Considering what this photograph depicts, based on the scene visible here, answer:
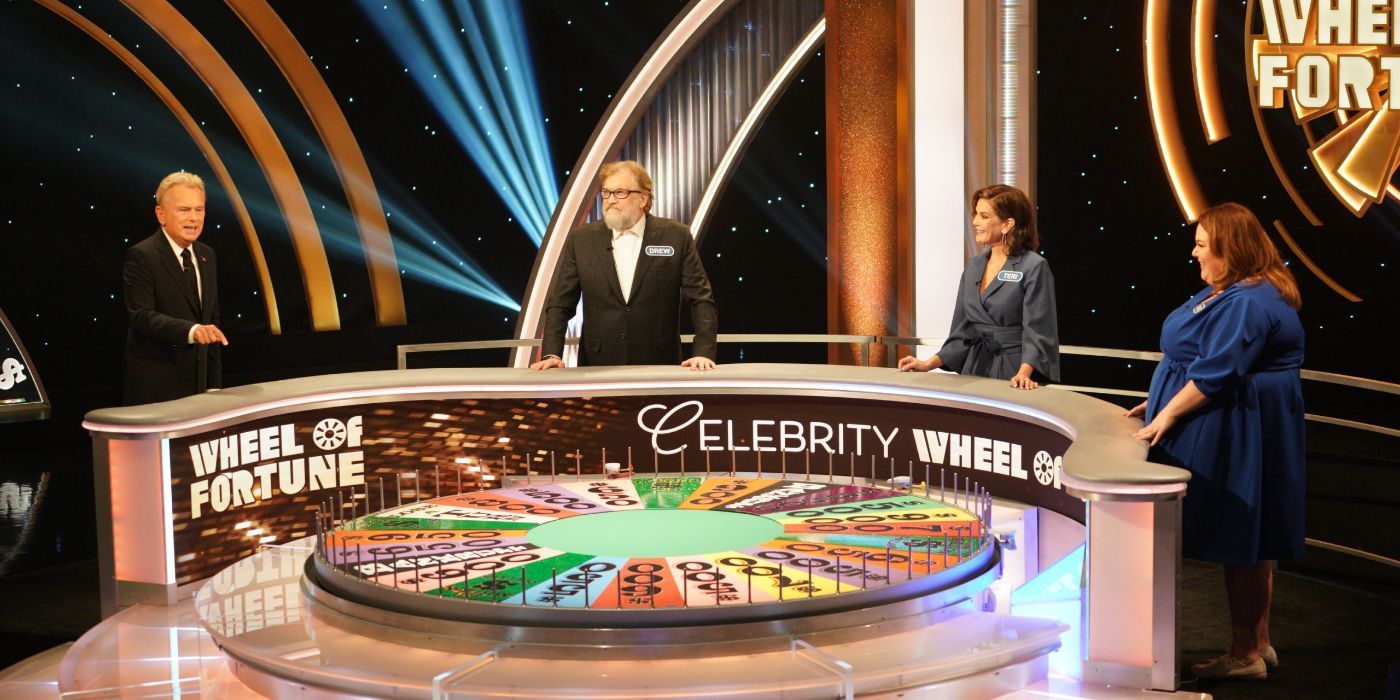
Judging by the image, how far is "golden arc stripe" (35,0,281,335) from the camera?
1121 centimetres

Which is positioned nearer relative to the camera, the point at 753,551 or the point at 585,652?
the point at 585,652

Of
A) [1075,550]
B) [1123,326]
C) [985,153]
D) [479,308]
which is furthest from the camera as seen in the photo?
[479,308]

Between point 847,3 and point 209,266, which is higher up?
point 847,3

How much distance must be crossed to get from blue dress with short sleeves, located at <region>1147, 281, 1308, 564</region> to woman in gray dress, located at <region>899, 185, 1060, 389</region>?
3.02 feet

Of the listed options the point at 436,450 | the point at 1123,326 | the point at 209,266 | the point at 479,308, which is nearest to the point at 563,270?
the point at 436,450

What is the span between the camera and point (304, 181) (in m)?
13.3

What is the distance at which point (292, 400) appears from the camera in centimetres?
540

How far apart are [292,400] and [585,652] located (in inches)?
90.4

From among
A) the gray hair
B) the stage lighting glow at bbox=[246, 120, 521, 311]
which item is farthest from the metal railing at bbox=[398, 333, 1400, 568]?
the stage lighting glow at bbox=[246, 120, 521, 311]

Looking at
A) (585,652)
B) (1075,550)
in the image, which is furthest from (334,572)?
(1075,550)

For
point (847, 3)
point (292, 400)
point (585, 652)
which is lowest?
point (585, 652)

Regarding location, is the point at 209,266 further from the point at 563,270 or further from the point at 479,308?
the point at 479,308

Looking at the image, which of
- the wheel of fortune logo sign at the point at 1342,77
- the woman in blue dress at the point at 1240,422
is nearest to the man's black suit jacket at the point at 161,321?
the woman in blue dress at the point at 1240,422

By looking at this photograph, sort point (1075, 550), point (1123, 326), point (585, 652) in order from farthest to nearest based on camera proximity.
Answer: point (1123, 326), point (1075, 550), point (585, 652)
